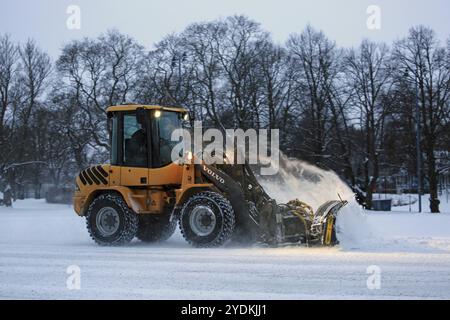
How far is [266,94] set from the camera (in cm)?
3978

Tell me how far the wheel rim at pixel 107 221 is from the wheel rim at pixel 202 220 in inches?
76.3

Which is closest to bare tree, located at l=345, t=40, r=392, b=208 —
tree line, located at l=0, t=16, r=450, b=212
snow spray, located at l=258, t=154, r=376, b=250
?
tree line, located at l=0, t=16, r=450, b=212

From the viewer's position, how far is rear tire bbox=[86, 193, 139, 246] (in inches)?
496

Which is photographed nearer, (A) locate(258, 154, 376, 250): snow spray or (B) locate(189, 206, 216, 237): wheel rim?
(B) locate(189, 206, 216, 237): wheel rim

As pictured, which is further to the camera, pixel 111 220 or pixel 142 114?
pixel 111 220

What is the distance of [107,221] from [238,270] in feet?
16.0

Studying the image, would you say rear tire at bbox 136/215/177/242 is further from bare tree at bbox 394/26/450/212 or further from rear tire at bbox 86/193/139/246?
bare tree at bbox 394/26/450/212

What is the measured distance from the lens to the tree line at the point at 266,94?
37.5 m

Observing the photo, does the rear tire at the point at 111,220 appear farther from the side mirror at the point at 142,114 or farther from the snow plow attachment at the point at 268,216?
the snow plow attachment at the point at 268,216

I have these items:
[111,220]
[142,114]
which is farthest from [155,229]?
[142,114]

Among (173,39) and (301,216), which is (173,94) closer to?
(173,39)

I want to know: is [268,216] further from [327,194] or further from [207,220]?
[327,194]

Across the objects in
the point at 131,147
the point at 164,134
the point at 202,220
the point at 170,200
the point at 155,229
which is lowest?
the point at 155,229

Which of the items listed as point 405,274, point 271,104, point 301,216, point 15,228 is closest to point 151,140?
point 301,216
